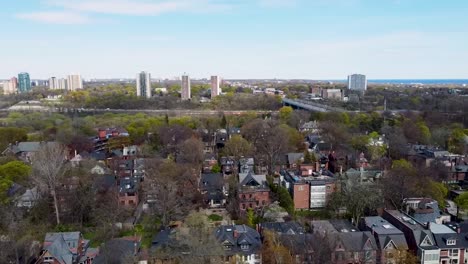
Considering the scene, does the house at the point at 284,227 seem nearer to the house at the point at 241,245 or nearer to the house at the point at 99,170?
the house at the point at 241,245

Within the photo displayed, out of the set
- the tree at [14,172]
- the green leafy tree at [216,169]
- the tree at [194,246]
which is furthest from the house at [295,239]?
the tree at [14,172]

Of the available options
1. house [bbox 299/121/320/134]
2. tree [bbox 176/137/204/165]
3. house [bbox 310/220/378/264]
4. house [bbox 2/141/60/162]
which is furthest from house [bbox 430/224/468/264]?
house [bbox 2/141/60/162]

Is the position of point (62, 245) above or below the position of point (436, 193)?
below

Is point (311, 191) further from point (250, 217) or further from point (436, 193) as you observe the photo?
point (436, 193)

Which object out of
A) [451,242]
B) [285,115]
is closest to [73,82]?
[285,115]

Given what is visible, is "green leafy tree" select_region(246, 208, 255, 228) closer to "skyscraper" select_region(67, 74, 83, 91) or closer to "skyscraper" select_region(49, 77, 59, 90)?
"skyscraper" select_region(67, 74, 83, 91)

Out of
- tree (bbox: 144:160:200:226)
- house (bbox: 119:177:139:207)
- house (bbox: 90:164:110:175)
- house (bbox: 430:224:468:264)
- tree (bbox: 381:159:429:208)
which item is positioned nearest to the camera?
house (bbox: 430:224:468:264)
